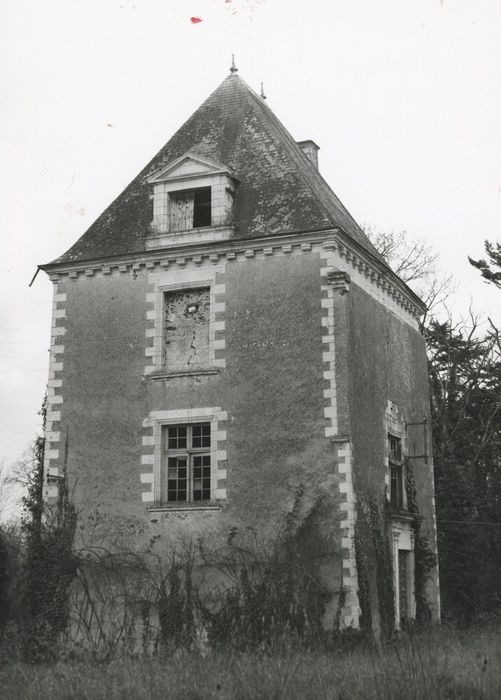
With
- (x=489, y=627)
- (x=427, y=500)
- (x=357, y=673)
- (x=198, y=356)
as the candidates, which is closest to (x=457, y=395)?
(x=427, y=500)

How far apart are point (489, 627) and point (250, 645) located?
21.4 feet

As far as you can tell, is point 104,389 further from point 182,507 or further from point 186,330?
point 182,507

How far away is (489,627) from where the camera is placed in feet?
67.1

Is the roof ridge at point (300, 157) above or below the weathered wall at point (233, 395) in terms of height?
above

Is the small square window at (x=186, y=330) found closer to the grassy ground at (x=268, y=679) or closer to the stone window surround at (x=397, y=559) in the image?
the stone window surround at (x=397, y=559)

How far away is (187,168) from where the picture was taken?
20562mm

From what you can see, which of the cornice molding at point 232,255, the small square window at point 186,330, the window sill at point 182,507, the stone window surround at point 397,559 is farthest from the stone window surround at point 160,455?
the stone window surround at point 397,559

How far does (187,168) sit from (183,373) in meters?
4.45

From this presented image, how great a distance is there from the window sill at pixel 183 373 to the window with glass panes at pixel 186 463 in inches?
38.6

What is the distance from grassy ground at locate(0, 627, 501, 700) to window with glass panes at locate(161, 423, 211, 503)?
5.12 metres

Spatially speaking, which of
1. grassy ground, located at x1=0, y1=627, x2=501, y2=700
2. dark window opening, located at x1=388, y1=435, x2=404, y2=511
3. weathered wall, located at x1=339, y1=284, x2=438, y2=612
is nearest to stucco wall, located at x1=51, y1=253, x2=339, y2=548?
weathered wall, located at x1=339, y1=284, x2=438, y2=612

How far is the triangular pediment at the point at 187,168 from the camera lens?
67.0 feet

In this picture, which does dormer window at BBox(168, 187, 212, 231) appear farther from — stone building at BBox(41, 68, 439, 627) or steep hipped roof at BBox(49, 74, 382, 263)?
steep hipped roof at BBox(49, 74, 382, 263)

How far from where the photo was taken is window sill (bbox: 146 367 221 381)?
19.2 metres
